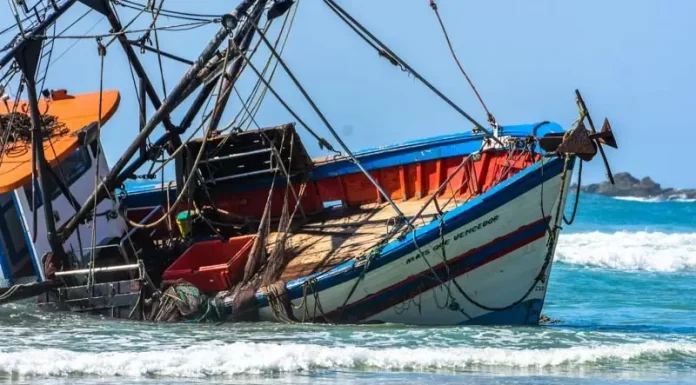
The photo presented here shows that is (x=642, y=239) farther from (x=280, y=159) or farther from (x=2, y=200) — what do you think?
(x=2, y=200)

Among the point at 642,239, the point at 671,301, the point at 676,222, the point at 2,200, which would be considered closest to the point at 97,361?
the point at 2,200

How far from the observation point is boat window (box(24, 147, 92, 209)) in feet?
51.8

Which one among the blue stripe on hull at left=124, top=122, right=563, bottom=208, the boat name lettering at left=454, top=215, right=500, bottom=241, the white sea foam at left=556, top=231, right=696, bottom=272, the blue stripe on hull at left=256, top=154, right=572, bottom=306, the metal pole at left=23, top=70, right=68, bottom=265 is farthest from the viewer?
the white sea foam at left=556, top=231, right=696, bottom=272

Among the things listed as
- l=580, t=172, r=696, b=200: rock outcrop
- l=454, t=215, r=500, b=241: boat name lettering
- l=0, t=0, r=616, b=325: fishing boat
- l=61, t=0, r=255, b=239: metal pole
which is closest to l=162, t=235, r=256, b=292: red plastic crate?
l=0, t=0, r=616, b=325: fishing boat

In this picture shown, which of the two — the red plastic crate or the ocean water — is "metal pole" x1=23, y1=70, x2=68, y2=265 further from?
the red plastic crate

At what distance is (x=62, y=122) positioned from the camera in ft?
55.1

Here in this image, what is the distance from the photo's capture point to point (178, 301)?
14961 millimetres

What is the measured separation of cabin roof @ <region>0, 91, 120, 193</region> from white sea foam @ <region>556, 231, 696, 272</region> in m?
17.0

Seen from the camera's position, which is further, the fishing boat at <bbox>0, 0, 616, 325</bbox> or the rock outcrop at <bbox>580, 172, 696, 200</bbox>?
the rock outcrop at <bbox>580, 172, 696, 200</bbox>

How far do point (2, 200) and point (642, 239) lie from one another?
83.4 feet

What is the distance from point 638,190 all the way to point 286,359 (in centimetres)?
8239

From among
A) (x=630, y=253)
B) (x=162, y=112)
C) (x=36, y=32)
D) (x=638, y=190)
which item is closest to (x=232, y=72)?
(x=162, y=112)

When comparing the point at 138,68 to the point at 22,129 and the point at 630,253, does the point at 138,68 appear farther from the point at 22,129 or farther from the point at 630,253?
the point at 630,253

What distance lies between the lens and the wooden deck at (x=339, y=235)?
15.1 metres
